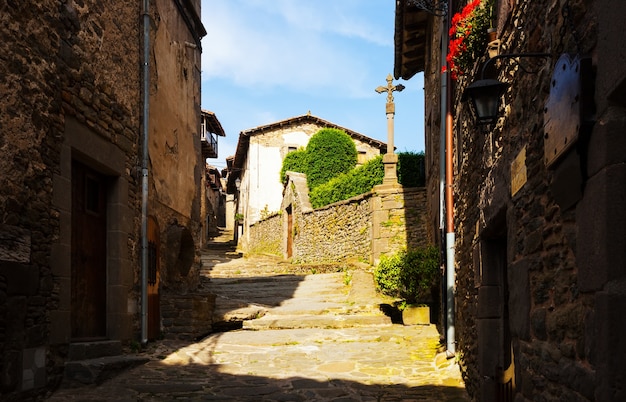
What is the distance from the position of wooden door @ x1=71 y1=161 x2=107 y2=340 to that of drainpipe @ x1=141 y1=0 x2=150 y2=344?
2.56 ft

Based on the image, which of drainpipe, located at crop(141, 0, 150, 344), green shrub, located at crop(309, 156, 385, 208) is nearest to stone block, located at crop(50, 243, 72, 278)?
drainpipe, located at crop(141, 0, 150, 344)

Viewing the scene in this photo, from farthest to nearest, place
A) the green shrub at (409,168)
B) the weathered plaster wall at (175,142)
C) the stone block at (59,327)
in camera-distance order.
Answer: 1. the green shrub at (409,168)
2. the weathered plaster wall at (175,142)
3. the stone block at (59,327)

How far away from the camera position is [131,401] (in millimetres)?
5941

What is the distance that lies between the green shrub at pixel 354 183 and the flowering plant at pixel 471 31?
53.0 ft

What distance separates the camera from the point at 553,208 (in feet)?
9.78

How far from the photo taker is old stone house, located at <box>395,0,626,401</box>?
217 centimetres

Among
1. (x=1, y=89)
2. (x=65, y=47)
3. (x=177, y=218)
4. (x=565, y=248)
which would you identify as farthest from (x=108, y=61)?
(x=565, y=248)

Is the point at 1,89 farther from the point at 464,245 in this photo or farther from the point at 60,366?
the point at 464,245

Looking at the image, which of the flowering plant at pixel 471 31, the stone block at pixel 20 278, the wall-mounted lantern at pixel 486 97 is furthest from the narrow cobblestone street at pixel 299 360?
the flowering plant at pixel 471 31

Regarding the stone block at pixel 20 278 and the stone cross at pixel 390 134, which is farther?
the stone cross at pixel 390 134

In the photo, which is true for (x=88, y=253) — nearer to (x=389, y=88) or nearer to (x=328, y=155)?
(x=389, y=88)

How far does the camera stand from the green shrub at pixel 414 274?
1018 cm

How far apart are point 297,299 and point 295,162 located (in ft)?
53.7

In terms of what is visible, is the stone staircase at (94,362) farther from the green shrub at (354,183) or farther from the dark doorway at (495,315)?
the green shrub at (354,183)
